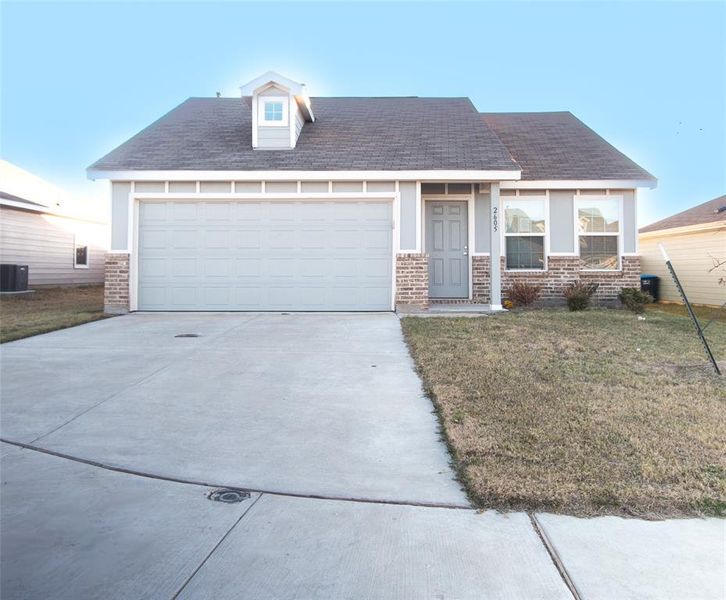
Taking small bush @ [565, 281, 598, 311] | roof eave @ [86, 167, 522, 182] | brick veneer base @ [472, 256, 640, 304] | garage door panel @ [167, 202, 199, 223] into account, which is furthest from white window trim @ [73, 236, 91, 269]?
small bush @ [565, 281, 598, 311]

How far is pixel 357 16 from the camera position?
50.9 feet

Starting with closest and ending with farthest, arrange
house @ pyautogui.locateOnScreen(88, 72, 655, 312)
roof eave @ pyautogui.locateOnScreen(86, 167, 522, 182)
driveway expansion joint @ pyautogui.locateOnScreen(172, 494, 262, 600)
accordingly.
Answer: driveway expansion joint @ pyautogui.locateOnScreen(172, 494, 262, 600)
roof eave @ pyautogui.locateOnScreen(86, 167, 522, 182)
house @ pyautogui.locateOnScreen(88, 72, 655, 312)

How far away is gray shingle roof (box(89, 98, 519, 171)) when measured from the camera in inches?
430

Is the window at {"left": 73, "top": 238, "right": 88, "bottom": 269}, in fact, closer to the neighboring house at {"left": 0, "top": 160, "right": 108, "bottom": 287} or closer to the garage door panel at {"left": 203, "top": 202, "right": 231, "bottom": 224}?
the neighboring house at {"left": 0, "top": 160, "right": 108, "bottom": 287}

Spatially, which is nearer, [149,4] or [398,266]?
[398,266]

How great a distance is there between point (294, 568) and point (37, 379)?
4.66 meters

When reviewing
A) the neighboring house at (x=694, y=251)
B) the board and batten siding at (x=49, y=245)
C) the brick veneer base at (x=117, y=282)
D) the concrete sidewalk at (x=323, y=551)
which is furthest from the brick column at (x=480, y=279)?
the board and batten siding at (x=49, y=245)

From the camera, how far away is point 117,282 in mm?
10820

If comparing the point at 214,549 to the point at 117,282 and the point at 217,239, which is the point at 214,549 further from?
the point at 117,282

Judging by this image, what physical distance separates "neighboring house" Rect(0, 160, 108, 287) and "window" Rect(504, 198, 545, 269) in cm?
1337

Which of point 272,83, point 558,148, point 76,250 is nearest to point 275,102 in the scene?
point 272,83

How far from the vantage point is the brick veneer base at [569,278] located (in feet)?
40.9

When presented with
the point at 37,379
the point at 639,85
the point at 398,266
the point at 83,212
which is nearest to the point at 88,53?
the point at 83,212

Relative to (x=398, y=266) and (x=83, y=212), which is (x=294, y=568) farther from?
(x=83, y=212)
